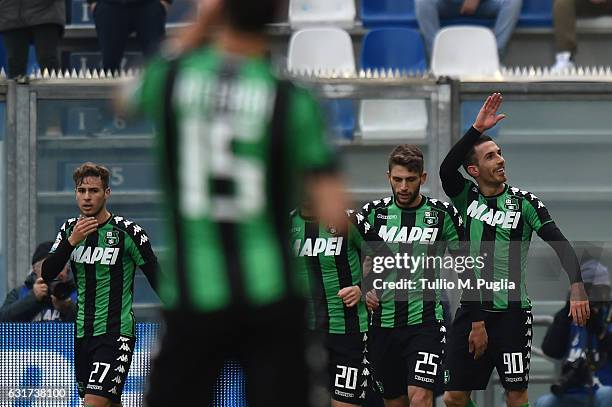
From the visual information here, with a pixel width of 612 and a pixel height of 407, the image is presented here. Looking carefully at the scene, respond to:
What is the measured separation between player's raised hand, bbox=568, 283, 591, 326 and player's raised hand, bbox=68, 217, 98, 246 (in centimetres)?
294

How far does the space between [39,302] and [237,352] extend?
5.47m

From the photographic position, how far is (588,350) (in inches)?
375

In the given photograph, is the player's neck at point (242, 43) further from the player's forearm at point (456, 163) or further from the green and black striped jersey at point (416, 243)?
the green and black striped jersey at point (416, 243)

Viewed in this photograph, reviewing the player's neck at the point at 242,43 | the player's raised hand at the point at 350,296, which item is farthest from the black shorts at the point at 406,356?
the player's neck at the point at 242,43

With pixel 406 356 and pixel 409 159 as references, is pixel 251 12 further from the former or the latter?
pixel 406 356

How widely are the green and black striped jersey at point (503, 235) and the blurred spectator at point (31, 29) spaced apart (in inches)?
157

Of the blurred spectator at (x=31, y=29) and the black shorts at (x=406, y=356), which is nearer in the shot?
the black shorts at (x=406, y=356)

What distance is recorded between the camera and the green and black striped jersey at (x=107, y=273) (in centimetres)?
896

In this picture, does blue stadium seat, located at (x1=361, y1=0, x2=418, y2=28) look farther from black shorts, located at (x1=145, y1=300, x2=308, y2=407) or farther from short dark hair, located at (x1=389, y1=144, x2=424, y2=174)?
black shorts, located at (x1=145, y1=300, x2=308, y2=407)

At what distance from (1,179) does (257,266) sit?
6583mm

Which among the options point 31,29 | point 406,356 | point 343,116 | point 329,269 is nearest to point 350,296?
point 329,269

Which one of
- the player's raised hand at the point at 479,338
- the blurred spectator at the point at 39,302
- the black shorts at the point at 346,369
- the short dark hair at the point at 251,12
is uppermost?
the short dark hair at the point at 251,12

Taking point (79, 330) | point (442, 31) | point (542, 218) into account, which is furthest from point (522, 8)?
point (79, 330)

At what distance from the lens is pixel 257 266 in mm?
4270
